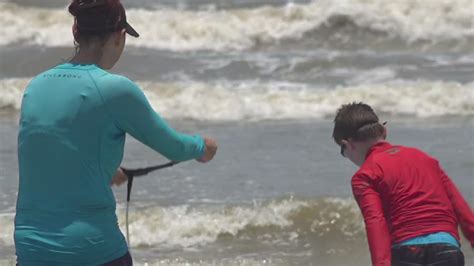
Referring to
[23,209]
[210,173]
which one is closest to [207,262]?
[210,173]

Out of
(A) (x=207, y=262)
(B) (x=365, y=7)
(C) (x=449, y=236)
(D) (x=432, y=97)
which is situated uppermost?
(B) (x=365, y=7)

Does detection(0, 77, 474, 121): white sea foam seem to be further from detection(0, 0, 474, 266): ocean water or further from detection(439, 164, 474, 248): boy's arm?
detection(439, 164, 474, 248): boy's arm

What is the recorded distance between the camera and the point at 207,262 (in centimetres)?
669

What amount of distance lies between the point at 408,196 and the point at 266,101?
9.58 meters

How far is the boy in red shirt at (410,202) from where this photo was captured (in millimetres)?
3553

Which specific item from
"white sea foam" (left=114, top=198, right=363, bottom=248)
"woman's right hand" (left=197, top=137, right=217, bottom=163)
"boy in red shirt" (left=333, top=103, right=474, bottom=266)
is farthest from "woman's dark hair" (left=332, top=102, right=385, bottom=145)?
"white sea foam" (left=114, top=198, right=363, bottom=248)

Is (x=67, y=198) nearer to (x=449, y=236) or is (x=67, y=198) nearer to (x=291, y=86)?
(x=449, y=236)

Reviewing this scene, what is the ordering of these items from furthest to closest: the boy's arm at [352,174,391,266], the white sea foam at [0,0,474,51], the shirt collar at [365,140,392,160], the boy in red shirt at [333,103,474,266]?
1. the white sea foam at [0,0,474,51]
2. the shirt collar at [365,140,392,160]
3. the boy in red shirt at [333,103,474,266]
4. the boy's arm at [352,174,391,266]

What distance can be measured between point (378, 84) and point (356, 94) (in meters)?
0.48

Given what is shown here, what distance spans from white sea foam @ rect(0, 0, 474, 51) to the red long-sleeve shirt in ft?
43.4

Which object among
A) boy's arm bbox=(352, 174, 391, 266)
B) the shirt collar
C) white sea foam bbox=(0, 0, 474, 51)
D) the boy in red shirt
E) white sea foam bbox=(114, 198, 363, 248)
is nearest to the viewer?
boy's arm bbox=(352, 174, 391, 266)

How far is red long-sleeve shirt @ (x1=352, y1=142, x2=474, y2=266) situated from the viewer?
355 cm

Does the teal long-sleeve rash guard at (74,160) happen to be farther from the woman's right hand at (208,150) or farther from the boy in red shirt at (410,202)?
the boy in red shirt at (410,202)

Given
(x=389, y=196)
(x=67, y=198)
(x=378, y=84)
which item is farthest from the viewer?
(x=378, y=84)
